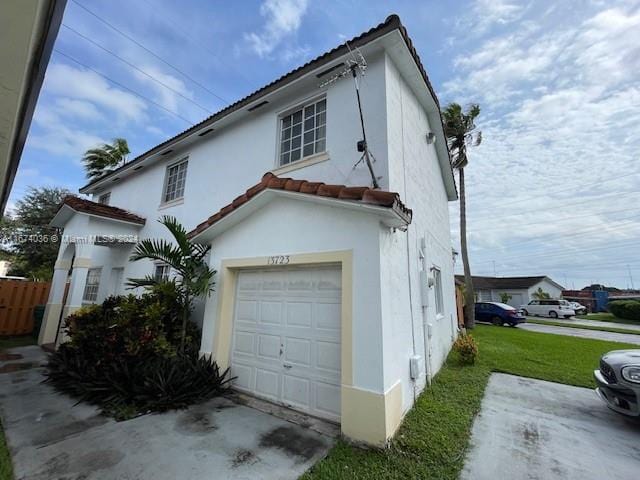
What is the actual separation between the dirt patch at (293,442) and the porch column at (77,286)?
890cm

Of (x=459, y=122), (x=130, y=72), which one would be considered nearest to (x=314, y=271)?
(x=130, y=72)

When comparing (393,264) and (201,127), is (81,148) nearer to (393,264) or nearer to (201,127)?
(201,127)

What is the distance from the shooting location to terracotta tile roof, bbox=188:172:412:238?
436 centimetres

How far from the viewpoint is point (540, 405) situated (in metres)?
6.00

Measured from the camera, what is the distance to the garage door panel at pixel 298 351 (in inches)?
210

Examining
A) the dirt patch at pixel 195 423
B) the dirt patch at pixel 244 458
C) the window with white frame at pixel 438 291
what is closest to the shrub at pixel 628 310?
the window with white frame at pixel 438 291

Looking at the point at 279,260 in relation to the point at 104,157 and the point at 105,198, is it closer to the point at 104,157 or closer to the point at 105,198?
the point at 105,198

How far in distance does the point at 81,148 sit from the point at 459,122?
83.8ft

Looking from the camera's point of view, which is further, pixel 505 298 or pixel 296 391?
pixel 505 298

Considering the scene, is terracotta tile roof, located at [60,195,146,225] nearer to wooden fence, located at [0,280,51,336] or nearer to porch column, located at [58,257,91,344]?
porch column, located at [58,257,91,344]

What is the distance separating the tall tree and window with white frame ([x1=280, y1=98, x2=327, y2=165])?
18.6 m

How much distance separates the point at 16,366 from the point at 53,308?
125 inches

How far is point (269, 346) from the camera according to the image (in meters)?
5.87

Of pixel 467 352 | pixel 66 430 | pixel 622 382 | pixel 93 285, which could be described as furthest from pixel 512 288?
pixel 66 430
